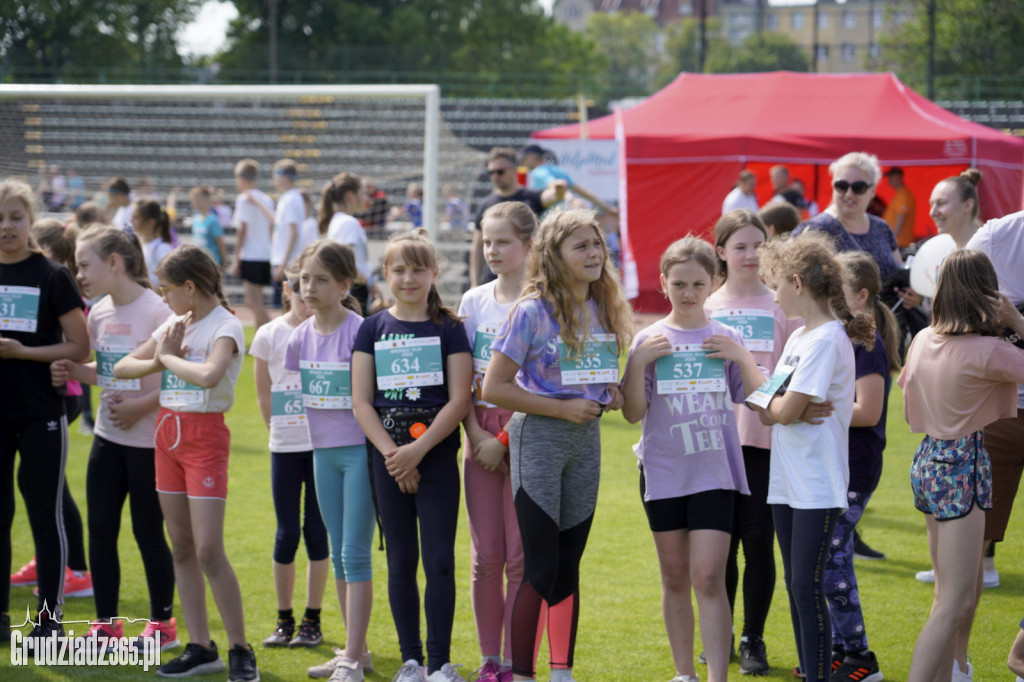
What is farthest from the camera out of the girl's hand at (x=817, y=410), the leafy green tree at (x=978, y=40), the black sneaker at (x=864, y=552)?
the leafy green tree at (x=978, y=40)

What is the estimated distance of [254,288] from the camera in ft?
40.9

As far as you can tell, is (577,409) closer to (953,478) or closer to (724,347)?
(724,347)

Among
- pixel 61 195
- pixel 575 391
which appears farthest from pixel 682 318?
pixel 61 195

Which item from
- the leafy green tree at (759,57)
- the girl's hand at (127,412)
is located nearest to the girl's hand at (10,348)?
the girl's hand at (127,412)

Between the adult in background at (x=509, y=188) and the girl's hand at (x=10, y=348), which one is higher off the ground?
the adult in background at (x=509, y=188)

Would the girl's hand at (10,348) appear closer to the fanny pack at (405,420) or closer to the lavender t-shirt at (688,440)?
the fanny pack at (405,420)

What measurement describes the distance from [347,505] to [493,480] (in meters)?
0.58

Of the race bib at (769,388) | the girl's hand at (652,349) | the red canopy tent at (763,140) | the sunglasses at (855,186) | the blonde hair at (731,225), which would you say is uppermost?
the red canopy tent at (763,140)

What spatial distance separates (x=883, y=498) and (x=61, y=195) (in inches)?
504

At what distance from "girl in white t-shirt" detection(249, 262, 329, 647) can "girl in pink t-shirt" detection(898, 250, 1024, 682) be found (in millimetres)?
2370

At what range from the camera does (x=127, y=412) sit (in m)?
4.21

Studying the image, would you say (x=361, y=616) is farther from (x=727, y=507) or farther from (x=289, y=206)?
(x=289, y=206)

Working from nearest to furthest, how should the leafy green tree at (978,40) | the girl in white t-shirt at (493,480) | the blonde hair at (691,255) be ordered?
the blonde hair at (691,255)
the girl in white t-shirt at (493,480)
the leafy green tree at (978,40)

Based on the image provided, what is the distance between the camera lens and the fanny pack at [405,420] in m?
3.81
